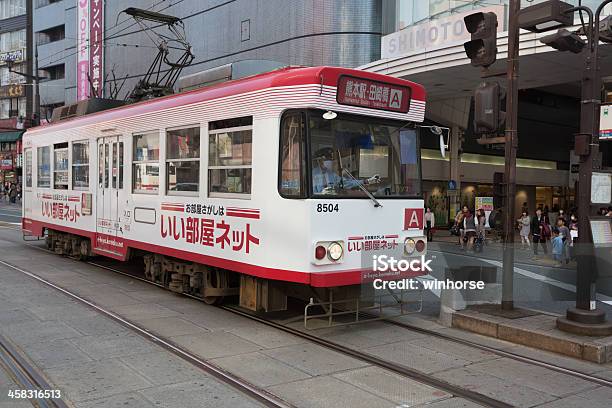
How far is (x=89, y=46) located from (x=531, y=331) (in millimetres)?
40199

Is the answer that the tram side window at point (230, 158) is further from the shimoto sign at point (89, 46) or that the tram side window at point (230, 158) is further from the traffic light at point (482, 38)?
the shimoto sign at point (89, 46)

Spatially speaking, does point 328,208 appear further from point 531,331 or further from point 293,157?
point 531,331

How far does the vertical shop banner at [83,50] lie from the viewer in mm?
40188

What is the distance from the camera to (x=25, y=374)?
17.5ft

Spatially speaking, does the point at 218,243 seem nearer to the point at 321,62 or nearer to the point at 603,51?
the point at 603,51

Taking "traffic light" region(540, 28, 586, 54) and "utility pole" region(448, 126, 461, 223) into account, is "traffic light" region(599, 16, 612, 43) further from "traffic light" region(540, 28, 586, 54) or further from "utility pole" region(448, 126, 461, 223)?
"utility pole" region(448, 126, 461, 223)

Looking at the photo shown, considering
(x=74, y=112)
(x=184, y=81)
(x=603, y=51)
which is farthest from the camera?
(x=603, y=51)

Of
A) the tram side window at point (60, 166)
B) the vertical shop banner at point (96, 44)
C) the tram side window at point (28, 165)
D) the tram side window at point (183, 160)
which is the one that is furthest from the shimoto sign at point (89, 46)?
the tram side window at point (183, 160)

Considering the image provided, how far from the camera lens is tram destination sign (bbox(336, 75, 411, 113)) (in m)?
6.79

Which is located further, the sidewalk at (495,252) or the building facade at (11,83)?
the building facade at (11,83)

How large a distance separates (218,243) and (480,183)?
2391cm

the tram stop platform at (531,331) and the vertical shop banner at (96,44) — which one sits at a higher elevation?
the vertical shop banner at (96,44)

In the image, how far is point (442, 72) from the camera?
18.6m

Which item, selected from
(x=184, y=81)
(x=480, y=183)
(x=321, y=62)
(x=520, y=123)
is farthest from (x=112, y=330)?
(x=520, y=123)
